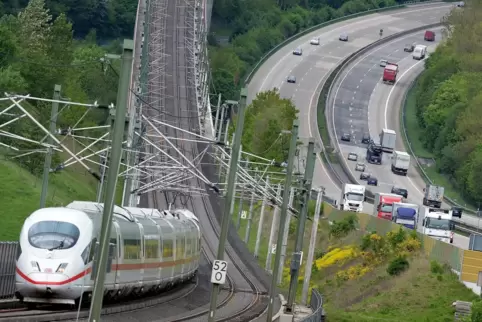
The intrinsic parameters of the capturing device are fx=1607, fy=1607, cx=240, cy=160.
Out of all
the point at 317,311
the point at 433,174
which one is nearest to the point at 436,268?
the point at 317,311

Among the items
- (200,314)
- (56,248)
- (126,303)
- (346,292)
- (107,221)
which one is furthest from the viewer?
(346,292)

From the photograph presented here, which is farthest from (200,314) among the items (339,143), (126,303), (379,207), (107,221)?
(339,143)

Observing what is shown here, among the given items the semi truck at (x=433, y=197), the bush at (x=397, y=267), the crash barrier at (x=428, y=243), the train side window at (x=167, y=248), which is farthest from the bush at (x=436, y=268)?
the semi truck at (x=433, y=197)

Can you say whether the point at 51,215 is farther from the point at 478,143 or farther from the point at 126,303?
the point at 478,143

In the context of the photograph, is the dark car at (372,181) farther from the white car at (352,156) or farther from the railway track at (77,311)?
the railway track at (77,311)

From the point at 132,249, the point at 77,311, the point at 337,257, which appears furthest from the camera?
the point at 337,257

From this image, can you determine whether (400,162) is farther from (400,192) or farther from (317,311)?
(317,311)
